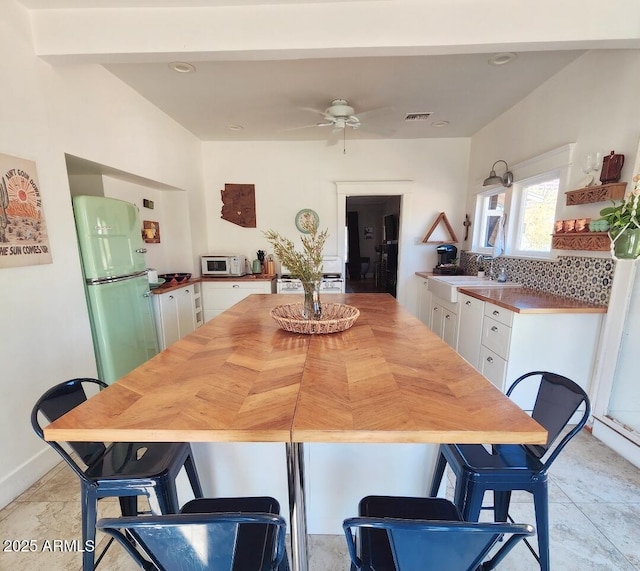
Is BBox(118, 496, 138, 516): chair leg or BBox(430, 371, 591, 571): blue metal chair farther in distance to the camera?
BBox(118, 496, 138, 516): chair leg

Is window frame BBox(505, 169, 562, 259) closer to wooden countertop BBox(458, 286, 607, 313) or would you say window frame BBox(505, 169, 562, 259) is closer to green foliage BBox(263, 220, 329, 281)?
wooden countertop BBox(458, 286, 607, 313)

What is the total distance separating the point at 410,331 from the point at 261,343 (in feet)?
2.39

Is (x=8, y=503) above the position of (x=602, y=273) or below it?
below

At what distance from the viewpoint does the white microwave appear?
3.83 m

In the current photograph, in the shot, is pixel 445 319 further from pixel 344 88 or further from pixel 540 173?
pixel 344 88

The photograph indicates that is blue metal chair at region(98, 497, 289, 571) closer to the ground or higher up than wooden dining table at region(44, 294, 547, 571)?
closer to the ground

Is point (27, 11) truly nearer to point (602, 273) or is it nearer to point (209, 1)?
point (209, 1)

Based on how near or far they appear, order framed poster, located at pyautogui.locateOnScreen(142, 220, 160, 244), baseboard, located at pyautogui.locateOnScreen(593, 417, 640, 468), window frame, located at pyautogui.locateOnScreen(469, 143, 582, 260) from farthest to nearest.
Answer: framed poster, located at pyautogui.locateOnScreen(142, 220, 160, 244), window frame, located at pyautogui.locateOnScreen(469, 143, 582, 260), baseboard, located at pyautogui.locateOnScreen(593, 417, 640, 468)

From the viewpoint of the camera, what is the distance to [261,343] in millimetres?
1343

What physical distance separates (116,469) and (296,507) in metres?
0.64

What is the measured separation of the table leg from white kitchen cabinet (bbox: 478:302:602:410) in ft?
5.86

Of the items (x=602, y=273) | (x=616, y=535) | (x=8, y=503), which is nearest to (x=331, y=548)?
(x=616, y=535)

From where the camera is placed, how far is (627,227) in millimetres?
1496

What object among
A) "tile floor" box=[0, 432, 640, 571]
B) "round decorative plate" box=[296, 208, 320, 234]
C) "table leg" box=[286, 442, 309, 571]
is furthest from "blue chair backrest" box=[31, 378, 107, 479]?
"round decorative plate" box=[296, 208, 320, 234]
